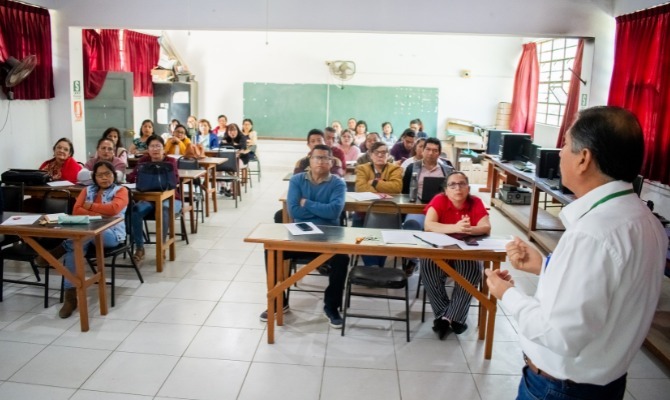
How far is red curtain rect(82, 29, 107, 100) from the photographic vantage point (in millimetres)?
7973

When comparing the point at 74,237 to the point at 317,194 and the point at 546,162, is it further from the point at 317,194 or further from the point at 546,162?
the point at 546,162

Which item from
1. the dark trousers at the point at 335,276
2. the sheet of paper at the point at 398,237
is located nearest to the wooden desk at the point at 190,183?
the dark trousers at the point at 335,276

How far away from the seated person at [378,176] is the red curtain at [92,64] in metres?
4.89

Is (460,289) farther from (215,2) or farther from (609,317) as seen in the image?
(215,2)

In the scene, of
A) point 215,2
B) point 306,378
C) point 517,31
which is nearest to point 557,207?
point 517,31

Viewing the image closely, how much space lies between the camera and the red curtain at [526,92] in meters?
9.69

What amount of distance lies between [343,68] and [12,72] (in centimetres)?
599

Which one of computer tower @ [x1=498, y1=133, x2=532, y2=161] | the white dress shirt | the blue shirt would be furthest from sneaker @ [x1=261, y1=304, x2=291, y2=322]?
computer tower @ [x1=498, y1=133, x2=532, y2=161]

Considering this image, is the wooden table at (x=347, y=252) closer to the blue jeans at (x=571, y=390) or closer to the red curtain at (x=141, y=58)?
the blue jeans at (x=571, y=390)

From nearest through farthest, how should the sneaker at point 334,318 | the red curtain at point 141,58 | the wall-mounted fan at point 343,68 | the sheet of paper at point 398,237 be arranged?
the sheet of paper at point 398,237, the sneaker at point 334,318, the red curtain at point 141,58, the wall-mounted fan at point 343,68

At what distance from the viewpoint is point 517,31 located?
6.73m

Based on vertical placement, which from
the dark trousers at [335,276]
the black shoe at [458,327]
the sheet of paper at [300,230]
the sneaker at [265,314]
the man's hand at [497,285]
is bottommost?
the sneaker at [265,314]

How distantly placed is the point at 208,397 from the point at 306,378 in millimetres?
533

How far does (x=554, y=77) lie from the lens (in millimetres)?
9172
